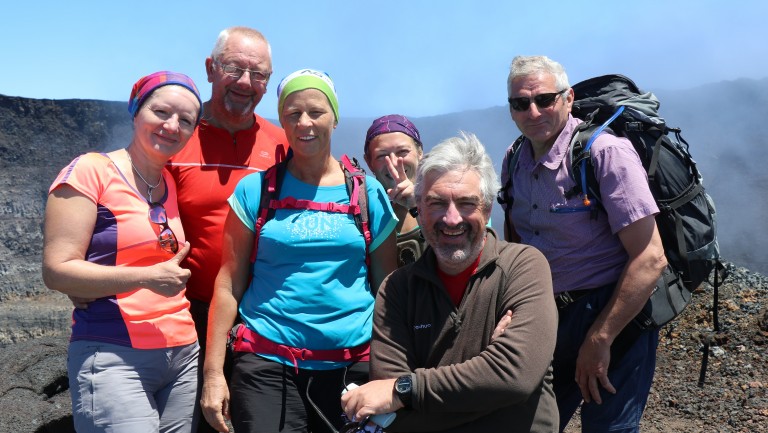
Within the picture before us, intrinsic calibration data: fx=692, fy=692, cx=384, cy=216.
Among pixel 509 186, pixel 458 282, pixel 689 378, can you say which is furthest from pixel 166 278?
pixel 689 378

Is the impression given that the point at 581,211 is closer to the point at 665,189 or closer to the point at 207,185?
the point at 665,189

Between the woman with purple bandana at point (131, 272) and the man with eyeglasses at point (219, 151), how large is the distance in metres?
0.25

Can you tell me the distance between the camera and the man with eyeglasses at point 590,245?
298 centimetres

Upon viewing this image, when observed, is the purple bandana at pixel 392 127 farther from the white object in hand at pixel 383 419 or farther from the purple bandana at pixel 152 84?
the white object in hand at pixel 383 419

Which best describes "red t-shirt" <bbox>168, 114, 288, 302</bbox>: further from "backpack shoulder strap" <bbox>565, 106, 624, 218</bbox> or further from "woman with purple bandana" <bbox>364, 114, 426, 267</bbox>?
"backpack shoulder strap" <bbox>565, 106, 624, 218</bbox>

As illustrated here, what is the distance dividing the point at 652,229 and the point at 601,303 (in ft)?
1.33

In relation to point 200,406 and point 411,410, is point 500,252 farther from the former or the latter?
point 200,406

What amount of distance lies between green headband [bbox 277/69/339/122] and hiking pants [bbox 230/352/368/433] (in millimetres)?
1155

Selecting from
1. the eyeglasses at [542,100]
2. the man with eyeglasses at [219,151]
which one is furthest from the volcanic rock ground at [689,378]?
the man with eyeglasses at [219,151]

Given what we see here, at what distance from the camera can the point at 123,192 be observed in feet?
9.46

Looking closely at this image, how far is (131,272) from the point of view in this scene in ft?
8.94

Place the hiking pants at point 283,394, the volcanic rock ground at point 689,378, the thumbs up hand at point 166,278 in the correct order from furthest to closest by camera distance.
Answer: the volcanic rock ground at point 689,378
the hiking pants at point 283,394
the thumbs up hand at point 166,278

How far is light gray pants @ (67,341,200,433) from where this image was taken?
8.87ft

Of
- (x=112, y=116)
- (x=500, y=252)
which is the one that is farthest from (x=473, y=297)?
(x=112, y=116)
